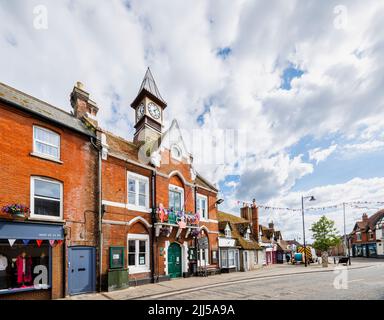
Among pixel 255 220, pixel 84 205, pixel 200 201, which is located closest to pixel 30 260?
pixel 84 205

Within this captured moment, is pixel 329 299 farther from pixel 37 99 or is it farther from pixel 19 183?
pixel 37 99

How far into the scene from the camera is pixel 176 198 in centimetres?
1945

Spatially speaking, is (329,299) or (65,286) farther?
(65,286)

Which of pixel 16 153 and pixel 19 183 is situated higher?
pixel 16 153

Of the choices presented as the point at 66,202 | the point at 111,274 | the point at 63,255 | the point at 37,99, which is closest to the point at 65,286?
the point at 63,255

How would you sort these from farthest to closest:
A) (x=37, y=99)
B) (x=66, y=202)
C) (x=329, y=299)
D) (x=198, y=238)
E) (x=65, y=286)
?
(x=198, y=238), (x=37, y=99), (x=66, y=202), (x=65, y=286), (x=329, y=299)

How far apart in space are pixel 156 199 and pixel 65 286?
7076 mm

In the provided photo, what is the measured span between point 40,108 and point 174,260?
41.2ft

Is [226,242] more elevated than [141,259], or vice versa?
[141,259]

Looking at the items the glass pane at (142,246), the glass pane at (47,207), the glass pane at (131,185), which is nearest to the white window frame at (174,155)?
the glass pane at (131,185)

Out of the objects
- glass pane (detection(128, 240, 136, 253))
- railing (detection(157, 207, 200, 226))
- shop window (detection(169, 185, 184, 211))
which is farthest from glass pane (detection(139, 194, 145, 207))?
shop window (detection(169, 185, 184, 211))

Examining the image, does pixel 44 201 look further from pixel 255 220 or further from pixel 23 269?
pixel 255 220

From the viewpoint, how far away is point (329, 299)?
9719mm

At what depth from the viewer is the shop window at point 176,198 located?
61.9ft
